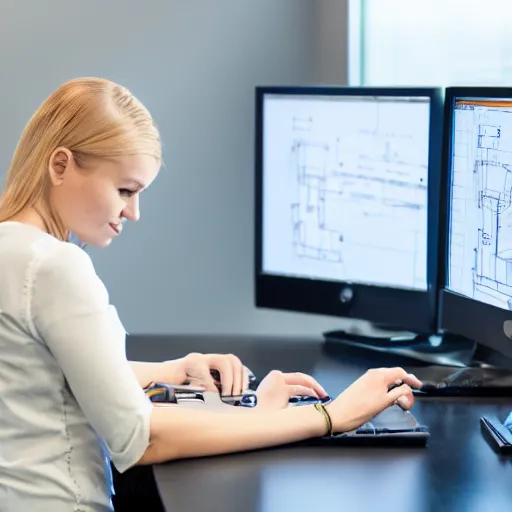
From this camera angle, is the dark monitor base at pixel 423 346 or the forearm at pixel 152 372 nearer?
the forearm at pixel 152 372

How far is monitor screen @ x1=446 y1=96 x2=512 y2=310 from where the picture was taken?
60.3 inches

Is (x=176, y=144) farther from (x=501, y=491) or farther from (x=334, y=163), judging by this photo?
(x=501, y=491)

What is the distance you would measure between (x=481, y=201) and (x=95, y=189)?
61 centimetres

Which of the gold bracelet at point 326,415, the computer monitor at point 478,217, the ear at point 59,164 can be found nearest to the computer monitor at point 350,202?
the computer monitor at point 478,217

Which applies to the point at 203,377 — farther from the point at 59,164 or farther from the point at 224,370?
the point at 59,164

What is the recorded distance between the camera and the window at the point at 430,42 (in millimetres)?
2023

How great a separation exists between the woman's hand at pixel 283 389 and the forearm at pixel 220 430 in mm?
115

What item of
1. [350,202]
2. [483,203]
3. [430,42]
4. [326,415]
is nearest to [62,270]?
[326,415]

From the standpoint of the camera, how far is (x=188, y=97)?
8.13ft

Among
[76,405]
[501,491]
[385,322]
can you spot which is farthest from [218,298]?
[501,491]

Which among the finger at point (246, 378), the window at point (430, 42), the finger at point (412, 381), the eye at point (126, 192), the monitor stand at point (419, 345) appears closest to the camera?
the eye at point (126, 192)

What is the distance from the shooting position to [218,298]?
8.43 feet

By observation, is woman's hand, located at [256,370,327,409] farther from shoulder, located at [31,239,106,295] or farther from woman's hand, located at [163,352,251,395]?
shoulder, located at [31,239,106,295]

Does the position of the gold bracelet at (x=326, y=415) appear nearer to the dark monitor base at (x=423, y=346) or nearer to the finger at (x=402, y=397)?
the finger at (x=402, y=397)
